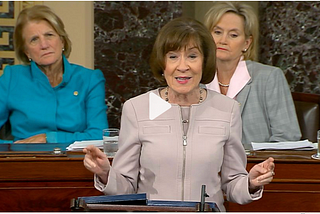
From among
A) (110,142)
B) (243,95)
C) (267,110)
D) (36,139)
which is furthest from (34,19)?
(267,110)

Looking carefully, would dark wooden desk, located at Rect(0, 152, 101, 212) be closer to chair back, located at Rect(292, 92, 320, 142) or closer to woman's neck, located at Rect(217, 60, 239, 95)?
woman's neck, located at Rect(217, 60, 239, 95)

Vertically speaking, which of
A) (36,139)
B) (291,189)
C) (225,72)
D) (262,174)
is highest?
(225,72)

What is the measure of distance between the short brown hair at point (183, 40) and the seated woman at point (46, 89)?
4.67 ft

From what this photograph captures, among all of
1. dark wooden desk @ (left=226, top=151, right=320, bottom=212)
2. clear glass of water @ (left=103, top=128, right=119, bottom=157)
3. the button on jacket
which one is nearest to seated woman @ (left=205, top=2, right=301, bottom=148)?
dark wooden desk @ (left=226, top=151, right=320, bottom=212)

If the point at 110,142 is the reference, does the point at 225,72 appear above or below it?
above

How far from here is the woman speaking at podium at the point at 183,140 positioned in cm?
249

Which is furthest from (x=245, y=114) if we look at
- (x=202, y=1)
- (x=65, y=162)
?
(x=202, y=1)

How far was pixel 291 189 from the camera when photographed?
10.1 ft

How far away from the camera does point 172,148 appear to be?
250 centimetres

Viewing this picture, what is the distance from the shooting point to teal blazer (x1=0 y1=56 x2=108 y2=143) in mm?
3953

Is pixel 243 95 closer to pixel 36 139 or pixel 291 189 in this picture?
pixel 291 189

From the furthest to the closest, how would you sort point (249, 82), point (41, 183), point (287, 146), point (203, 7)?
point (203, 7), point (249, 82), point (287, 146), point (41, 183)

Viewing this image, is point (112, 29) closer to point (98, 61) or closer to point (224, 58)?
point (98, 61)

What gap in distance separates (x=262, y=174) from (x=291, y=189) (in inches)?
31.4
